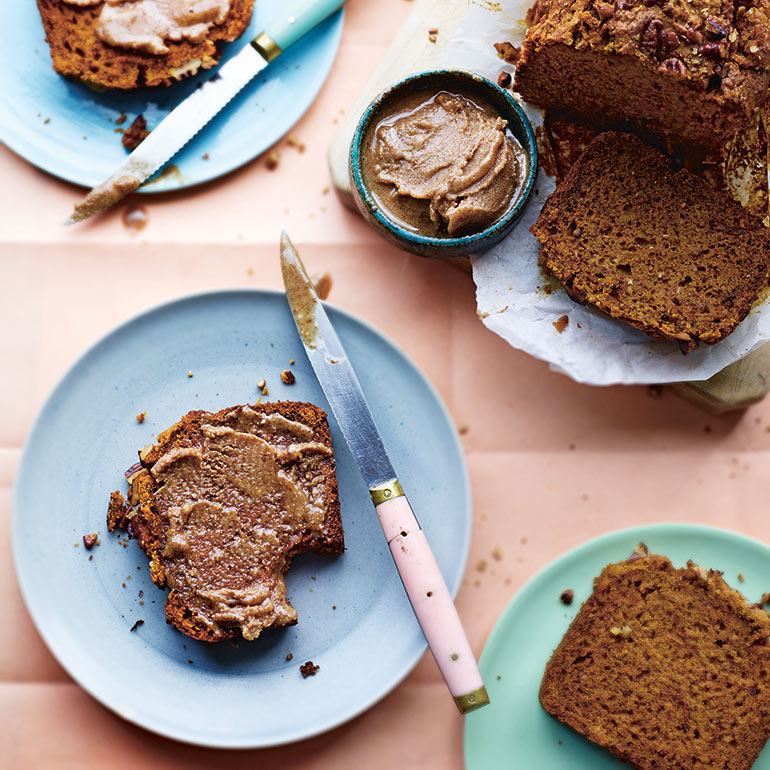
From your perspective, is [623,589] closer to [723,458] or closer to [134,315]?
[723,458]

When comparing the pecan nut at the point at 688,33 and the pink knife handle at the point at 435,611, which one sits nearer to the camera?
the pecan nut at the point at 688,33

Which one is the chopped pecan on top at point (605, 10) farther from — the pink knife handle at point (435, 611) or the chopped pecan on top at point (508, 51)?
the pink knife handle at point (435, 611)

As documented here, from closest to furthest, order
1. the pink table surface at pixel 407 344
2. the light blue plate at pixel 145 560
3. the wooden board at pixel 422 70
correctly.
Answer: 1. the light blue plate at pixel 145 560
2. the wooden board at pixel 422 70
3. the pink table surface at pixel 407 344

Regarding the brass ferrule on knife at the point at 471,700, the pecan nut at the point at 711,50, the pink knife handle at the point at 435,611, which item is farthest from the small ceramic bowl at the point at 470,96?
the brass ferrule on knife at the point at 471,700

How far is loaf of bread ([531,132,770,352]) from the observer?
252 centimetres

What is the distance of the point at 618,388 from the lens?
9.47 feet

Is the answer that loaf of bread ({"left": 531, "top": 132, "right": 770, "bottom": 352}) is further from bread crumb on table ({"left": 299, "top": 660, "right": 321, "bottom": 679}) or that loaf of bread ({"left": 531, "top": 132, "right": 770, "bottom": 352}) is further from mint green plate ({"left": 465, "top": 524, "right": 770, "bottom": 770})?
bread crumb on table ({"left": 299, "top": 660, "right": 321, "bottom": 679})

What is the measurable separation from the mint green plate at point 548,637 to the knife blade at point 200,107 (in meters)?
1.92

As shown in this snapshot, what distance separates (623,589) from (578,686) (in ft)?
1.15

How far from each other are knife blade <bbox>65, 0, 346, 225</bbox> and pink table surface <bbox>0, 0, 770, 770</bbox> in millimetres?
112

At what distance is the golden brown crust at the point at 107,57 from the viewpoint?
274 centimetres

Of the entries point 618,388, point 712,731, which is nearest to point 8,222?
point 618,388

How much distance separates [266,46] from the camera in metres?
2.75

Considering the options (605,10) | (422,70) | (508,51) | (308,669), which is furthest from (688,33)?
(308,669)
